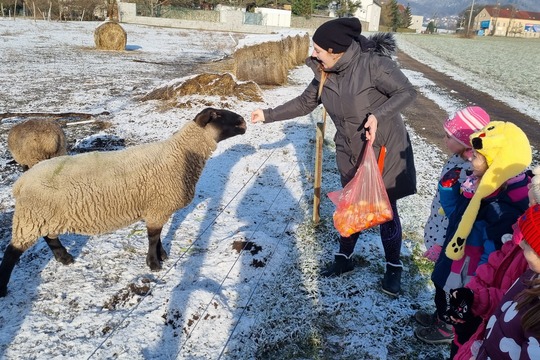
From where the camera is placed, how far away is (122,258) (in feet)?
13.1

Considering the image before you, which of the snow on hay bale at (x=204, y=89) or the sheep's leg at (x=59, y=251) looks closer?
the sheep's leg at (x=59, y=251)

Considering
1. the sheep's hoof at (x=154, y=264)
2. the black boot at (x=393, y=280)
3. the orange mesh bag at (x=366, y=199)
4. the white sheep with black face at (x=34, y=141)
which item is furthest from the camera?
the white sheep with black face at (x=34, y=141)

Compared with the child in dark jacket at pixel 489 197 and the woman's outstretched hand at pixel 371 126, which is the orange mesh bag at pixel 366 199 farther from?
the child in dark jacket at pixel 489 197

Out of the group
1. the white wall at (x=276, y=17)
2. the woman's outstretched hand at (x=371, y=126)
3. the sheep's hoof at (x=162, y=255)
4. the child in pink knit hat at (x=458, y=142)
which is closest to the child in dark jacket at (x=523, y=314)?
the child in pink knit hat at (x=458, y=142)

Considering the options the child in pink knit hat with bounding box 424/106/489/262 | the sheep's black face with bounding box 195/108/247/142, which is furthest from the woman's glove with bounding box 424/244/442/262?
the sheep's black face with bounding box 195/108/247/142

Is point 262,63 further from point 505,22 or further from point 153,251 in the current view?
point 505,22

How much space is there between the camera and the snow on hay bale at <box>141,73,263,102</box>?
994 cm

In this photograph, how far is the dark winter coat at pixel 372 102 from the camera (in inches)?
115

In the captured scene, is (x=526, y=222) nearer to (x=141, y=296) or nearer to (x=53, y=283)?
(x=141, y=296)

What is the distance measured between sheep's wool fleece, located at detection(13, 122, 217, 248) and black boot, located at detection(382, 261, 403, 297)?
2127 millimetres

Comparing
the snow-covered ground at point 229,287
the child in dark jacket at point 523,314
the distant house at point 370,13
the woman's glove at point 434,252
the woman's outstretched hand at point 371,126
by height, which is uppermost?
the distant house at point 370,13

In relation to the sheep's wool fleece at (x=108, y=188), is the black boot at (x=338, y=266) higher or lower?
lower

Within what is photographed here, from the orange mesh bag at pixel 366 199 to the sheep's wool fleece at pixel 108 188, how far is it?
1726 millimetres

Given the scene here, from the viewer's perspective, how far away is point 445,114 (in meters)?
10.8
